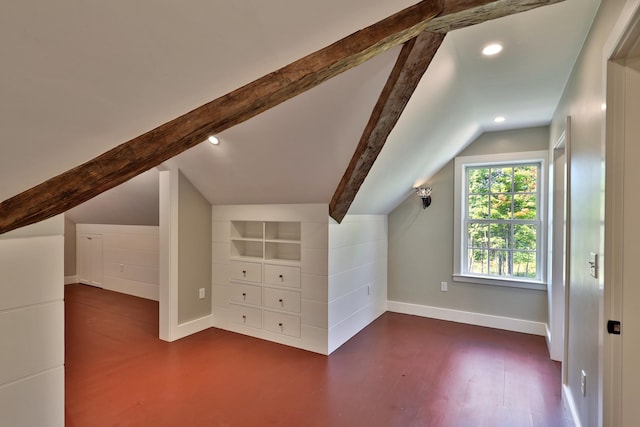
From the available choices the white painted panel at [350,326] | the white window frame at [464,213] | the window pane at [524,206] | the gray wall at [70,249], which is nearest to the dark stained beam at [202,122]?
the white painted panel at [350,326]

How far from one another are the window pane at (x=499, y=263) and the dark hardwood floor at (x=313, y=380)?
0.72 meters

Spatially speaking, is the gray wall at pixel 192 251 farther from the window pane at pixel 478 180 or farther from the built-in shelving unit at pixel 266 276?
the window pane at pixel 478 180

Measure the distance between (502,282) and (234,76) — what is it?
3878 mm

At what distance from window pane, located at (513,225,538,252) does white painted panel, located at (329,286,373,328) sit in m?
1.97

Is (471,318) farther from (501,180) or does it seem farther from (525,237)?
(501,180)

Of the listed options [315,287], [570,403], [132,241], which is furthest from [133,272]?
[570,403]

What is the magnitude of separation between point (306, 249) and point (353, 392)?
1.38 meters

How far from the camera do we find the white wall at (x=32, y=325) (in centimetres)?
Result: 139

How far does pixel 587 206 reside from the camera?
1719mm

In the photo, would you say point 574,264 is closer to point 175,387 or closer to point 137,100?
point 137,100

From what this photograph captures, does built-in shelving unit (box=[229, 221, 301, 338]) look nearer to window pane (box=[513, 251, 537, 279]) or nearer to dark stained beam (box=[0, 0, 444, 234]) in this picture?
dark stained beam (box=[0, 0, 444, 234])

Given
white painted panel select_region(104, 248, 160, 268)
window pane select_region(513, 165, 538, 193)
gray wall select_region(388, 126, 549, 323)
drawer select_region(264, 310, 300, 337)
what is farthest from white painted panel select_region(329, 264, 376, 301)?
white painted panel select_region(104, 248, 160, 268)

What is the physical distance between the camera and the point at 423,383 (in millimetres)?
2574

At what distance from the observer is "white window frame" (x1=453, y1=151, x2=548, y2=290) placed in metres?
3.66
